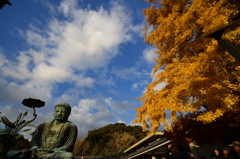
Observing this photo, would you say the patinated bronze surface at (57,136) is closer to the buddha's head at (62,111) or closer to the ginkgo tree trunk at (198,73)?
A: the buddha's head at (62,111)

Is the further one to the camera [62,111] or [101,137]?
[101,137]

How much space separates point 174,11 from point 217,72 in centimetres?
347

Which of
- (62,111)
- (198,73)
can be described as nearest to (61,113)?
(62,111)

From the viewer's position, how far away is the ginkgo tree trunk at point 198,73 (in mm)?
4512

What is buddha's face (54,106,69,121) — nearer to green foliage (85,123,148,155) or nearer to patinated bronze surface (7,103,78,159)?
patinated bronze surface (7,103,78,159)

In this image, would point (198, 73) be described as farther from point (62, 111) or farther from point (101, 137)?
point (101, 137)

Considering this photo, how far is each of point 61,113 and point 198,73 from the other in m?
5.48

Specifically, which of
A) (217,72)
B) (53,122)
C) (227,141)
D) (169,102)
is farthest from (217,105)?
(53,122)

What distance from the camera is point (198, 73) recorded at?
496 cm

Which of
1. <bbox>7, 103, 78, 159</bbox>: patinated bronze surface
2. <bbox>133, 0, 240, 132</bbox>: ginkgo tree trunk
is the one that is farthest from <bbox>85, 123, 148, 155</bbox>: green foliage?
<bbox>133, 0, 240, 132</bbox>: ginkgo tree trunk

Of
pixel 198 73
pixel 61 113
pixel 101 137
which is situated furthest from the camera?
pixel 101 137

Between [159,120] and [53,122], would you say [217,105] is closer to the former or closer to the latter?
[159,120]

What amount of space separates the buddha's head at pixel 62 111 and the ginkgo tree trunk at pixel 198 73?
3.09 meters

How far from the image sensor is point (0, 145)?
4.01 meters
